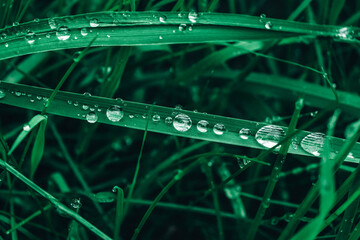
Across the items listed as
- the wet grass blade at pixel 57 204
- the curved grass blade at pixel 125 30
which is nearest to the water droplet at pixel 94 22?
the curved grass blade at pixel 125 30

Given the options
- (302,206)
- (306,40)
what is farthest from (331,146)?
(306,40)

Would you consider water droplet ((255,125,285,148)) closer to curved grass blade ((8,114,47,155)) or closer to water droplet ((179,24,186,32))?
water droplet ((179,24,186,32))

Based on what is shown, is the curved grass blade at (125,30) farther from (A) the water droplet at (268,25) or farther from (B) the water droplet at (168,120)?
(B) the water droplet at (168,120)

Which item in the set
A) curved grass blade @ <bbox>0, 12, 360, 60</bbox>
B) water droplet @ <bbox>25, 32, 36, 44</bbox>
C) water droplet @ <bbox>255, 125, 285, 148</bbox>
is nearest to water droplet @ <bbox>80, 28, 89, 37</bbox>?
curved grass blade @ <bbox>0, 12, 360, 60</bbox>

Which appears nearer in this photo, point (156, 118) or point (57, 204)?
point (57, 204)

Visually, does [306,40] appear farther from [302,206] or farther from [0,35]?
[0,35]

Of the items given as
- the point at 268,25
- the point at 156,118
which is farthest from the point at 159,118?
the point at 268,25

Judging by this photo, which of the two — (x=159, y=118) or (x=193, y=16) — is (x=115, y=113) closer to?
(x=159, y=118)
